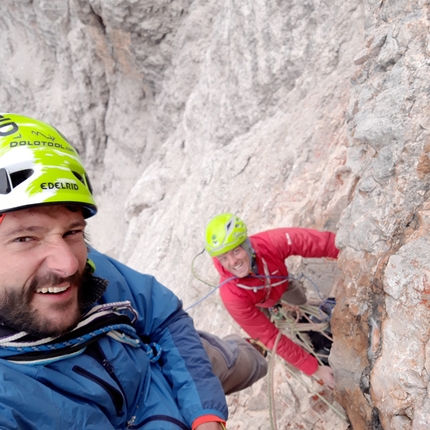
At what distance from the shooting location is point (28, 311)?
1750mm

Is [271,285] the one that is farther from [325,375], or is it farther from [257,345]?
[325,375]

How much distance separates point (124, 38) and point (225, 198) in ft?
21.7

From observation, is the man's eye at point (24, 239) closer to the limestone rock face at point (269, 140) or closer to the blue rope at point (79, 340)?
the blue rope at point (79, 340)

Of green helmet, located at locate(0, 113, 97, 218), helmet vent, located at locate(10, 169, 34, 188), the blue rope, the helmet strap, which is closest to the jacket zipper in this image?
the blue rope

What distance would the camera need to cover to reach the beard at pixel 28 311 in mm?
1722

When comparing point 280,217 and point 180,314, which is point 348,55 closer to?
point 280,217

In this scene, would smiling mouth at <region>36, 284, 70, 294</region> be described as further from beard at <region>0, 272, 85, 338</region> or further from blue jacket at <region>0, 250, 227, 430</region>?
blue jacket at <region>0, 250, 227, 430</region>

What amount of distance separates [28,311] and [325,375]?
2.45 m

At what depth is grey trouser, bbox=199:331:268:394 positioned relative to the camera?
2.93 meters

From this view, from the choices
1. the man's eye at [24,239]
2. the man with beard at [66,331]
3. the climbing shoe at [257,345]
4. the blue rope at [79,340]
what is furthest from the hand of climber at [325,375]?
the man's eye at [24,239]

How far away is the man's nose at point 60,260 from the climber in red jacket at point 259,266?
1747mm

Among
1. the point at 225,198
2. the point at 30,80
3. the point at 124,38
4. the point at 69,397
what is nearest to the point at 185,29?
the point at 124,38

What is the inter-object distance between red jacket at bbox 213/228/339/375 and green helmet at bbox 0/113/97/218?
5.82 ft

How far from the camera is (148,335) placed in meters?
2.46
